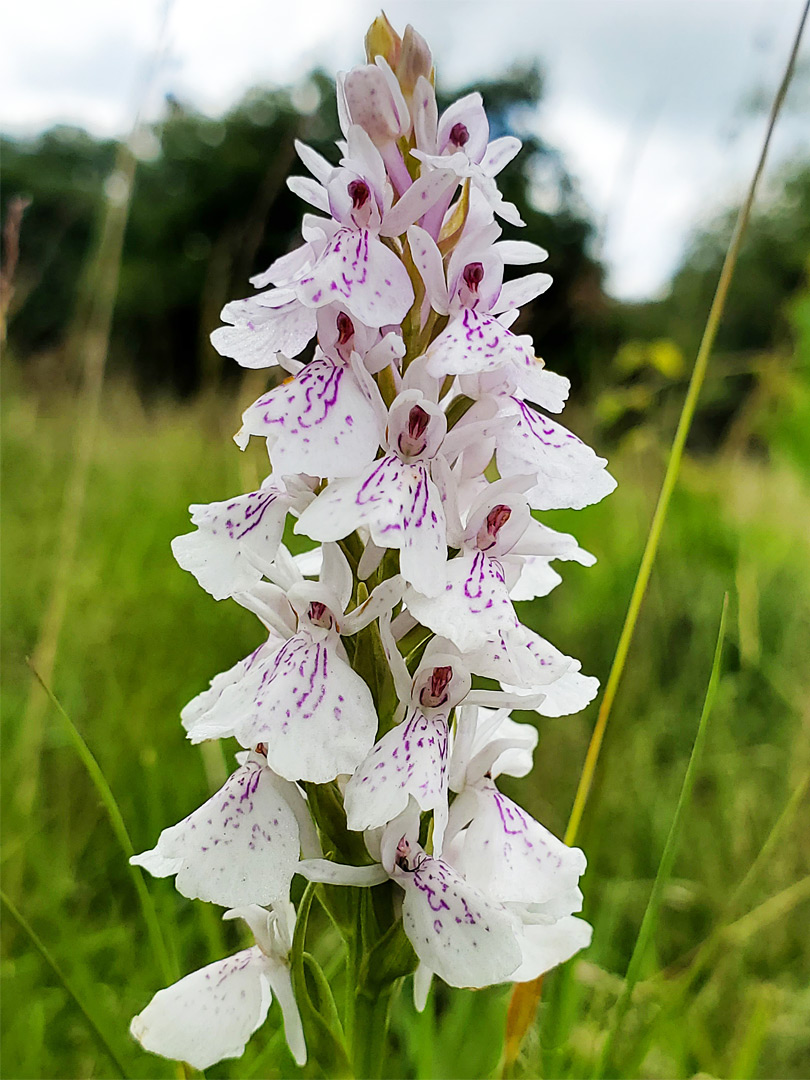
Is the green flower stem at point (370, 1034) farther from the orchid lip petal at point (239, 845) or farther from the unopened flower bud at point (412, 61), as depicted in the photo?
the unopened flower bud at point (412, 61)

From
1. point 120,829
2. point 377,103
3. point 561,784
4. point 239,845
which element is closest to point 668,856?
point 239,845

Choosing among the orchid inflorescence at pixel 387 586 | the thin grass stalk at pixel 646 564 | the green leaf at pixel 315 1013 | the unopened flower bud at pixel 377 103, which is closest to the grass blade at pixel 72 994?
the orchid inflorescence at pixel 387 586

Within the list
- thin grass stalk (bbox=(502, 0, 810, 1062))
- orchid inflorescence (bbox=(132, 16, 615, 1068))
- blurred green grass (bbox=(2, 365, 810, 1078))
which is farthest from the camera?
blurred green grass (bbox=(2, 365, 810, 1078))

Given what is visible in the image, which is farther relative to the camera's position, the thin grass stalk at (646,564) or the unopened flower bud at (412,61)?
the thin grass stalk at (646,564)

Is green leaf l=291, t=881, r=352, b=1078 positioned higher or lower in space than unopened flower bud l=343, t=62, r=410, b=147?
lower

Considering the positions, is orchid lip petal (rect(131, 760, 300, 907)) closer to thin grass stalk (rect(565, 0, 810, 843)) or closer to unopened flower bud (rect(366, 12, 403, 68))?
thin grass stalk (rect(565, 0, 810, 843))

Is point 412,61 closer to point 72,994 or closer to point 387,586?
point 387,586

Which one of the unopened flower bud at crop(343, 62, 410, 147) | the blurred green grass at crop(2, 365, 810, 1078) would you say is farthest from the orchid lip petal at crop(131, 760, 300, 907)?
the unopened flower bud at crop(343, 62, 410, 147)
